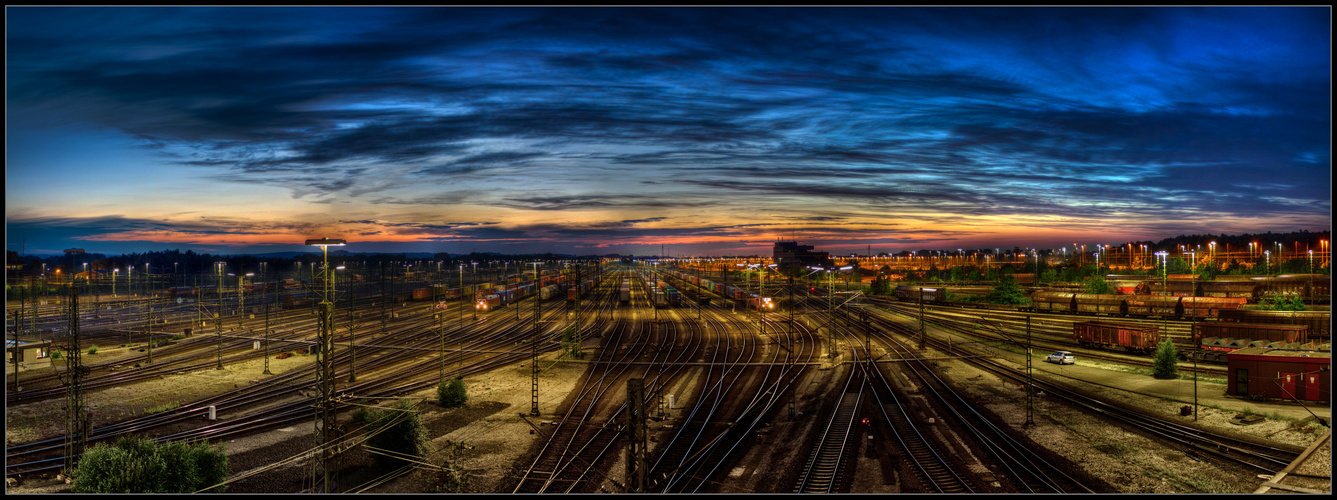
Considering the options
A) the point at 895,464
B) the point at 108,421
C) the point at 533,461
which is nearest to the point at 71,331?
the point at 108,421

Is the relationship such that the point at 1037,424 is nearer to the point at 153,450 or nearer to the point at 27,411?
the point at 153,450

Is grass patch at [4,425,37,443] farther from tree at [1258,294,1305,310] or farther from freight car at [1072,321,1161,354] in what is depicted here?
tree at [1258,294,1305,310]

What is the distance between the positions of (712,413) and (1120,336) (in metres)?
34.4

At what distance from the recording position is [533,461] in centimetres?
2352

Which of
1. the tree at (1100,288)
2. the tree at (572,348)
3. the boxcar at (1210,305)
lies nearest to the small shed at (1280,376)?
the boxcar at (1210,305)

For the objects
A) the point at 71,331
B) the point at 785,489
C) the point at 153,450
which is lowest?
the point at 785,489

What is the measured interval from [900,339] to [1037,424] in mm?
23980

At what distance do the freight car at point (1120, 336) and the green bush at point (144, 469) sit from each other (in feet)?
177

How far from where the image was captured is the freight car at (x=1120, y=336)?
1702 inches

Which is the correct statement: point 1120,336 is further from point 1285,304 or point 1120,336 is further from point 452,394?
point 452,394

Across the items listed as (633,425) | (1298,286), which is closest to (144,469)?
(633,425)

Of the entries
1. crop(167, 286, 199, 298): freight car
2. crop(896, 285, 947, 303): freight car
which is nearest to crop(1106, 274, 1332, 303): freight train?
crop(896, 285, 947, 303): freight car

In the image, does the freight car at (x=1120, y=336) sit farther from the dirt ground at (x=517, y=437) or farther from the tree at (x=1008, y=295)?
the tree at (x=1008, y=295)

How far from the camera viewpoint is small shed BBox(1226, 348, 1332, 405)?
95.5 ft
